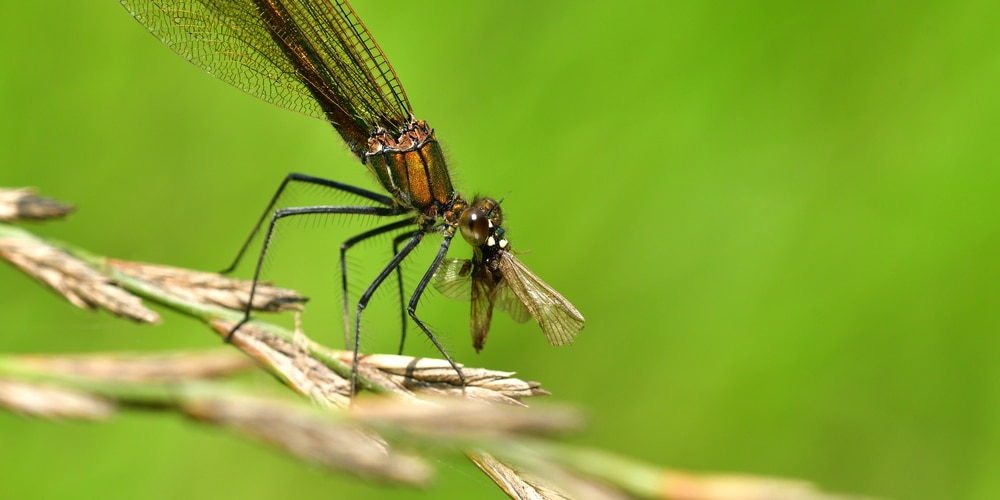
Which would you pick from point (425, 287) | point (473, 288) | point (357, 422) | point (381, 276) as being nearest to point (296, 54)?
point (381, 276)

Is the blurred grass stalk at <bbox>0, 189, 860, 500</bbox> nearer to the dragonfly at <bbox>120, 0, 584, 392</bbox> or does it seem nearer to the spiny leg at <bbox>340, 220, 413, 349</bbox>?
the spiny leg at <bbox>340, 220, 413, 349</bbox>

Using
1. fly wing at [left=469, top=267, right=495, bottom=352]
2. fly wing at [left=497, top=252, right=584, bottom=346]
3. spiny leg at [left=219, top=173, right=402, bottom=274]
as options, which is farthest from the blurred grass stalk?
spiny leg at [left=219, top=173, right=402, bottom=274]

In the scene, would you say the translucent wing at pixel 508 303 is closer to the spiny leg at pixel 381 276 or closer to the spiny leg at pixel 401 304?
the spiny leg at pixel 381 276

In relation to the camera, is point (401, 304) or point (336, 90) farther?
point (336, 90)

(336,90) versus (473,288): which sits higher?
(336,90)

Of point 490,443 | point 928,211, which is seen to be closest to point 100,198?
point 490,443

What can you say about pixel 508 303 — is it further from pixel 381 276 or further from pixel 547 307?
pixel 381 276
